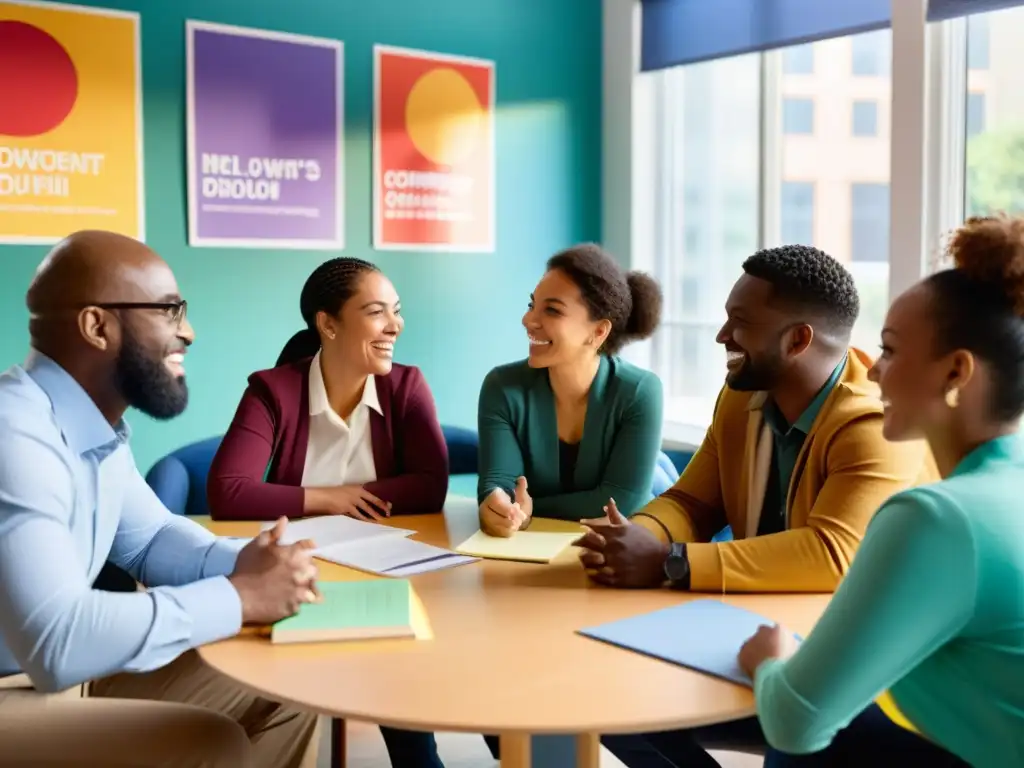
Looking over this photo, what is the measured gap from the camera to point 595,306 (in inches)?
110

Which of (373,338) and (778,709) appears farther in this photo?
(373,338)

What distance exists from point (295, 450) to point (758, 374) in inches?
49.9

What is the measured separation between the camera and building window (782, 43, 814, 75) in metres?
4.74

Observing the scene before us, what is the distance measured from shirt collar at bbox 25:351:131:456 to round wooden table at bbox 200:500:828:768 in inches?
17.2

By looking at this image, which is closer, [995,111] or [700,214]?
[995,111]

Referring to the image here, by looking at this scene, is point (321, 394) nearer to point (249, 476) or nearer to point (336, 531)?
point (249, 476)

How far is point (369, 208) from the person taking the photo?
15.2 feet

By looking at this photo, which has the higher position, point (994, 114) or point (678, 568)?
point (994, 114)

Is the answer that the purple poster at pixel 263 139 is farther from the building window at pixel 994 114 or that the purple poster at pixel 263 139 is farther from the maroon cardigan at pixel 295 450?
the building window at pixel 994 114

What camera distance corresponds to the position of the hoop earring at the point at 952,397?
1.43m

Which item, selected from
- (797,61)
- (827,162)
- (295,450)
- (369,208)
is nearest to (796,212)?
(827,162)

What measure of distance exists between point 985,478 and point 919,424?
14 centimetres

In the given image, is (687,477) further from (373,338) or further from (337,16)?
(337,16)

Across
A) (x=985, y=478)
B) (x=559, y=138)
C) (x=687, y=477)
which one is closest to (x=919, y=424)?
(x=985, y=478)
